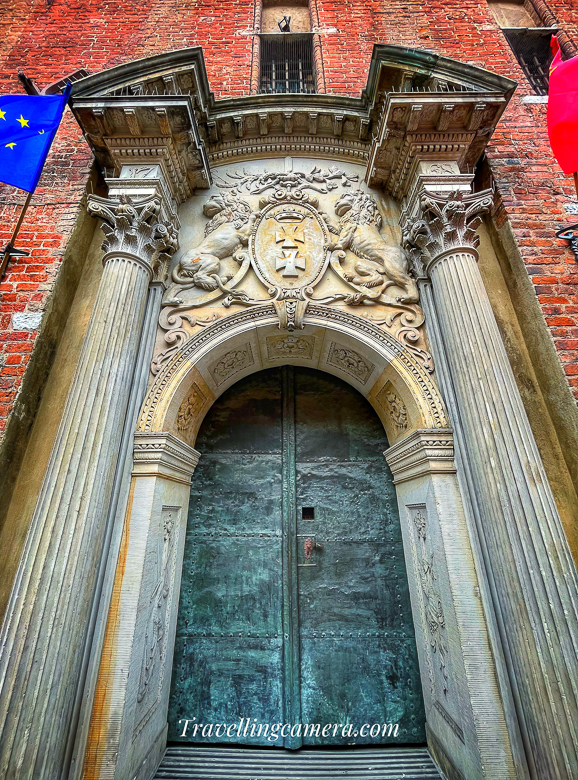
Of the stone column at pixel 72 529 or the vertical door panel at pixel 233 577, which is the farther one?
the vertical door panel at pixel 233 577

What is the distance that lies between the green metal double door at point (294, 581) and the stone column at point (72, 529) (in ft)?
3.82

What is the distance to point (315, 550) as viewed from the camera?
3482mm

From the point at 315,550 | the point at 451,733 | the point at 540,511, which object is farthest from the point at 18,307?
the point at 451,733

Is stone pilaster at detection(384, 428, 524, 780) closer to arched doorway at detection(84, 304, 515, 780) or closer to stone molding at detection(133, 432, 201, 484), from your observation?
arched doorway at detection(84, 304, 515, 780)

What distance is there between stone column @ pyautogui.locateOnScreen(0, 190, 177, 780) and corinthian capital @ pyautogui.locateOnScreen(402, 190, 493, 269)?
2401 millimetres

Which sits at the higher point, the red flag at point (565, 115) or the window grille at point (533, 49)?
the window grille at point (533, 49)

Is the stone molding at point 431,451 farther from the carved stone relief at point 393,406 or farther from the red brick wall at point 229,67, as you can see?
the red brick wall at point 229,67

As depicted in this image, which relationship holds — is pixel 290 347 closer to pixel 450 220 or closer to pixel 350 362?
pixel 350 362

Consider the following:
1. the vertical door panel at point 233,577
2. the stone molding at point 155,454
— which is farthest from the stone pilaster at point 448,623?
the stone molding at point 155,454

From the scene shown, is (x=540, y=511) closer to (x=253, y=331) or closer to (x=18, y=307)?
(x=253, y=331)

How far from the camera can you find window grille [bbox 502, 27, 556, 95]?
542 cm

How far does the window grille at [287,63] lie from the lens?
5.16 metres

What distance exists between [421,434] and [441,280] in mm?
1323

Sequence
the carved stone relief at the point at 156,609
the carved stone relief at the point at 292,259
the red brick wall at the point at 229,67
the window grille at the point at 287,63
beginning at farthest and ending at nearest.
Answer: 1. the window grille at the point at 287,63
2. the carved stone relief at the point at 292,259
3. the red brick wall at the point at 229,67
4. the carved stone relief at the point at 156,609
